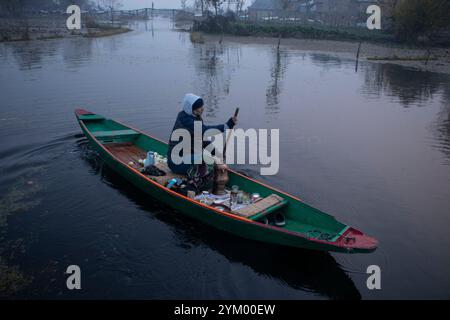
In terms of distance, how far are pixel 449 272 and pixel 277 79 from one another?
1935 cm

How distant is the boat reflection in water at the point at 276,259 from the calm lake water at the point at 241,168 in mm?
26

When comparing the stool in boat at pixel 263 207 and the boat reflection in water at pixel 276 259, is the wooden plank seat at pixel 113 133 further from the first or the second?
the stool in boat at pixel 263 207

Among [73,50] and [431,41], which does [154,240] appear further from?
[431,41]

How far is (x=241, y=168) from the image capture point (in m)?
10.9

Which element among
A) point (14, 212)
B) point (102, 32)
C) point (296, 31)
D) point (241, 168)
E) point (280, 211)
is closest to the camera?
point (280, 211)

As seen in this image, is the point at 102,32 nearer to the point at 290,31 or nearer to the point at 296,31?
the point at 290,31

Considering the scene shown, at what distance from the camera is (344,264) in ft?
22.5

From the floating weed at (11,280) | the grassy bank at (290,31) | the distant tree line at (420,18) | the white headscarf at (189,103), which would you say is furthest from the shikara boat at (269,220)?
the grassy bank at (290,31)

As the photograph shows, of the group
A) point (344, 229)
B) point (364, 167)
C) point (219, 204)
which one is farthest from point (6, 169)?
point (364, 167)

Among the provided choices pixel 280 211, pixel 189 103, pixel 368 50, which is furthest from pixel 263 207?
pixel 368 50

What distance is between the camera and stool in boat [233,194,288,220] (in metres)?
6.82

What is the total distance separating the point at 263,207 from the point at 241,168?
13.0 ft

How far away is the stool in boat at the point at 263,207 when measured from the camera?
6.82 meters

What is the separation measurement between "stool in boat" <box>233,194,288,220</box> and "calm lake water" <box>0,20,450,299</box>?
0.76 metres
